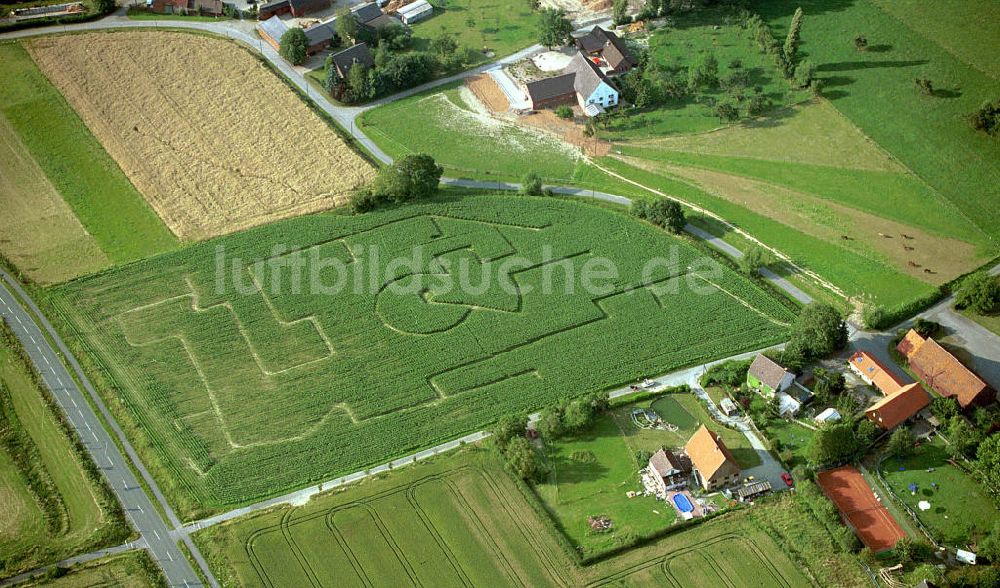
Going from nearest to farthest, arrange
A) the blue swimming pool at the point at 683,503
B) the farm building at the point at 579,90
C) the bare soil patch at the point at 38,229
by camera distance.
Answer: the blue swimming pool at the point at 683,503 → the bare soil patch at the point at 38,229 → the farm building at the point at 579,90

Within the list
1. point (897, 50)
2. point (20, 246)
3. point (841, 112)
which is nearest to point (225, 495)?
point (20, 246)

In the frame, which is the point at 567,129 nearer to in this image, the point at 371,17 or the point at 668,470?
the point at 371,17

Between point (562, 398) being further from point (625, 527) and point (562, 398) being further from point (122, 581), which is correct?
point (122, 581)

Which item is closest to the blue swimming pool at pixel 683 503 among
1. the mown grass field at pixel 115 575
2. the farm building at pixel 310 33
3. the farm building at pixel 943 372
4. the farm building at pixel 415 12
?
the farm building at pixel 943 372

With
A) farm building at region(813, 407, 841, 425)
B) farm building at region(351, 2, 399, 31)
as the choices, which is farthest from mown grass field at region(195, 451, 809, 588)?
farm building at region(351, 2, 399, 31)

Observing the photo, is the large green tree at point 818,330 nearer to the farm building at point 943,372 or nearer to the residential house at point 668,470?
the farm building at point 943,372

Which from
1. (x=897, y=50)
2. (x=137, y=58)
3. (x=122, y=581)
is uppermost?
(x=897, y=50)
